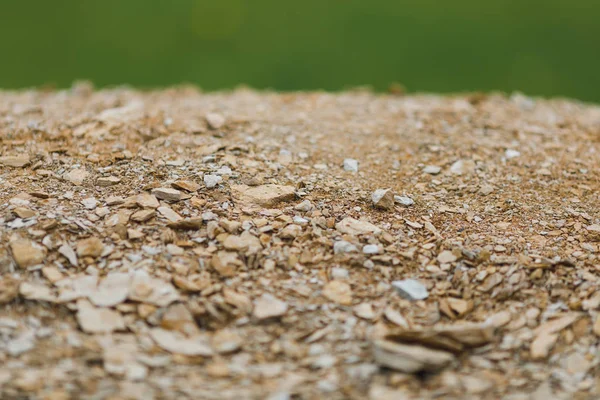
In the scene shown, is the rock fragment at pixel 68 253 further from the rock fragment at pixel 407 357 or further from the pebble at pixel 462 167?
the pebble at pixel 462 167

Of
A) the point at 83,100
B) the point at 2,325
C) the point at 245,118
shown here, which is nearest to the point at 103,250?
the point at 2,325

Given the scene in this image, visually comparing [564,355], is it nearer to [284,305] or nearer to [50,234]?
[284,305]

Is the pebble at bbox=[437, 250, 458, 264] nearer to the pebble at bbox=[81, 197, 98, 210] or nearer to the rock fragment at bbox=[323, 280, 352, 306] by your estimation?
the rock fragment at bbox=[323, 280, 352, 306]

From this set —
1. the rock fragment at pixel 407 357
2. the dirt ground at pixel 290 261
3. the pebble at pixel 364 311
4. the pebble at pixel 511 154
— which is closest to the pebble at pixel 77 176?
the dirt ground at pixel 290 261

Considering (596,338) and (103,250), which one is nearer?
(596,338)

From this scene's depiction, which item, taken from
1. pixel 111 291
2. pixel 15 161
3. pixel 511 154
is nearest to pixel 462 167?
pixel 511 154
